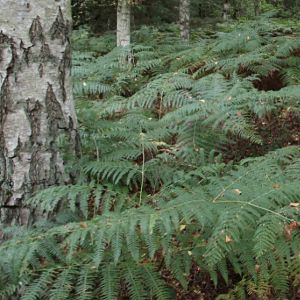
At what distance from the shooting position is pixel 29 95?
2730 millimetres

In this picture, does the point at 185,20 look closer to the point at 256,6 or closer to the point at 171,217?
the point at 256,6

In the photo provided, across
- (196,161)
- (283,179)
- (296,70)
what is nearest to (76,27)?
(296,70)

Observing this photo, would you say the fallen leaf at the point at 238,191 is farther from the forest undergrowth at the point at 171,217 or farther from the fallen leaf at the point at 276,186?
the fallen leaf at the point at 276,186

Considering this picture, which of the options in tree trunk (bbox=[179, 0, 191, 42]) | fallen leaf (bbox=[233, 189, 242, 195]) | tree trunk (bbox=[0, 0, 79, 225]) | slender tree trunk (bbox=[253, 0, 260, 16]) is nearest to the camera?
fallen leaf (bbox=[233, 189, 242, 195])

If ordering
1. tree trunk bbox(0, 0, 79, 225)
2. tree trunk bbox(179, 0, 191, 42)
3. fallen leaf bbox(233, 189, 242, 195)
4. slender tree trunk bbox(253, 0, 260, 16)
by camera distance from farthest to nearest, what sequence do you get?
slender tree trunk bbox(253, 0, 260, 16) → tree trunk bbox(179, 0, 191, 42) → tree trunk bbox(0, 0, 79, 225) → fallen leaf bbox(233, 189, 242, 195)

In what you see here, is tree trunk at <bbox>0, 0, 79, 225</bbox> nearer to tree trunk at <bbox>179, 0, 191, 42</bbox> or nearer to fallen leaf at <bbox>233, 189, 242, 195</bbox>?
fallen leaf at <bbox>233, 189, 242, 195</bbox>

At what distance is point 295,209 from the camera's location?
2236 mm

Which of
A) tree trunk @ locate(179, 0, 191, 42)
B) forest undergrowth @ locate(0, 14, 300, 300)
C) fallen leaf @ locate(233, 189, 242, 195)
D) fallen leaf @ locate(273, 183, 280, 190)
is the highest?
tree trunk @ locate(179, 0, 191, 42)

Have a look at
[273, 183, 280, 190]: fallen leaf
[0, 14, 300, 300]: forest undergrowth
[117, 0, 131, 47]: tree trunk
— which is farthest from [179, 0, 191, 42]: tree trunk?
[273, 183, 280, 190]: fallen leaf

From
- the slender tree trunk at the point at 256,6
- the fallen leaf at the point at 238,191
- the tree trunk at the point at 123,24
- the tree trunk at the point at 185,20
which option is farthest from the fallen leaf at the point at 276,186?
the slender tree trunk at the point at 256,6

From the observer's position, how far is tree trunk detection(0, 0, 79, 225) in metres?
2.67

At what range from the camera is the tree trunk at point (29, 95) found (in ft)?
8.77

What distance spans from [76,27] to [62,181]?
396 inches

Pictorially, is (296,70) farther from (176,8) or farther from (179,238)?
(176,8)
